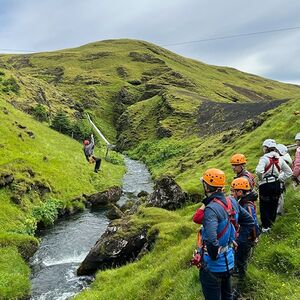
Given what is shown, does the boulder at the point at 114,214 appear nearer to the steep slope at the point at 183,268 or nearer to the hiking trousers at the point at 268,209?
the steep slope at the point at 183,268

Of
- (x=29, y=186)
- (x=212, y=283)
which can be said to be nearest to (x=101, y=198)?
(x=29, y=186)

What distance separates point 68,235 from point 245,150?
63.0 feet

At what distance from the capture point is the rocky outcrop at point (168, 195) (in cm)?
2948

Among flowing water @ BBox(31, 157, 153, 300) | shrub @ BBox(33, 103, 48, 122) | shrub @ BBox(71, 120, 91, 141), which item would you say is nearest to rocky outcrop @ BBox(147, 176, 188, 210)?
flowing water @ BBox(31, 157, 153, 300)

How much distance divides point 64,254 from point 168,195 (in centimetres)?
873

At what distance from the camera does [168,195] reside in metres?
29.7

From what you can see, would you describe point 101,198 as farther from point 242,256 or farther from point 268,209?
point 242,256

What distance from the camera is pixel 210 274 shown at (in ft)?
32.8

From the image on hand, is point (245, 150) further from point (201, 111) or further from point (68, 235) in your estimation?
point (201, 111)

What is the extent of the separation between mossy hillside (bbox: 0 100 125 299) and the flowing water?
37.4 inches

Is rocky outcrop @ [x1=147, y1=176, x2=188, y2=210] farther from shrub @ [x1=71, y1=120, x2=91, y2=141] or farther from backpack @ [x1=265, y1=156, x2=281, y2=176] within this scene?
shrub @ [x1=71, y1=120, x2=91, y2=141]

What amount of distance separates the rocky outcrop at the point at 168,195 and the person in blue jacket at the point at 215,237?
19.2 m

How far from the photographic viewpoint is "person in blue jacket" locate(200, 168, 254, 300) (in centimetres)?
958

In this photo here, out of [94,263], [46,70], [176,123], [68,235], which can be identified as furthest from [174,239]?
[46,70]
